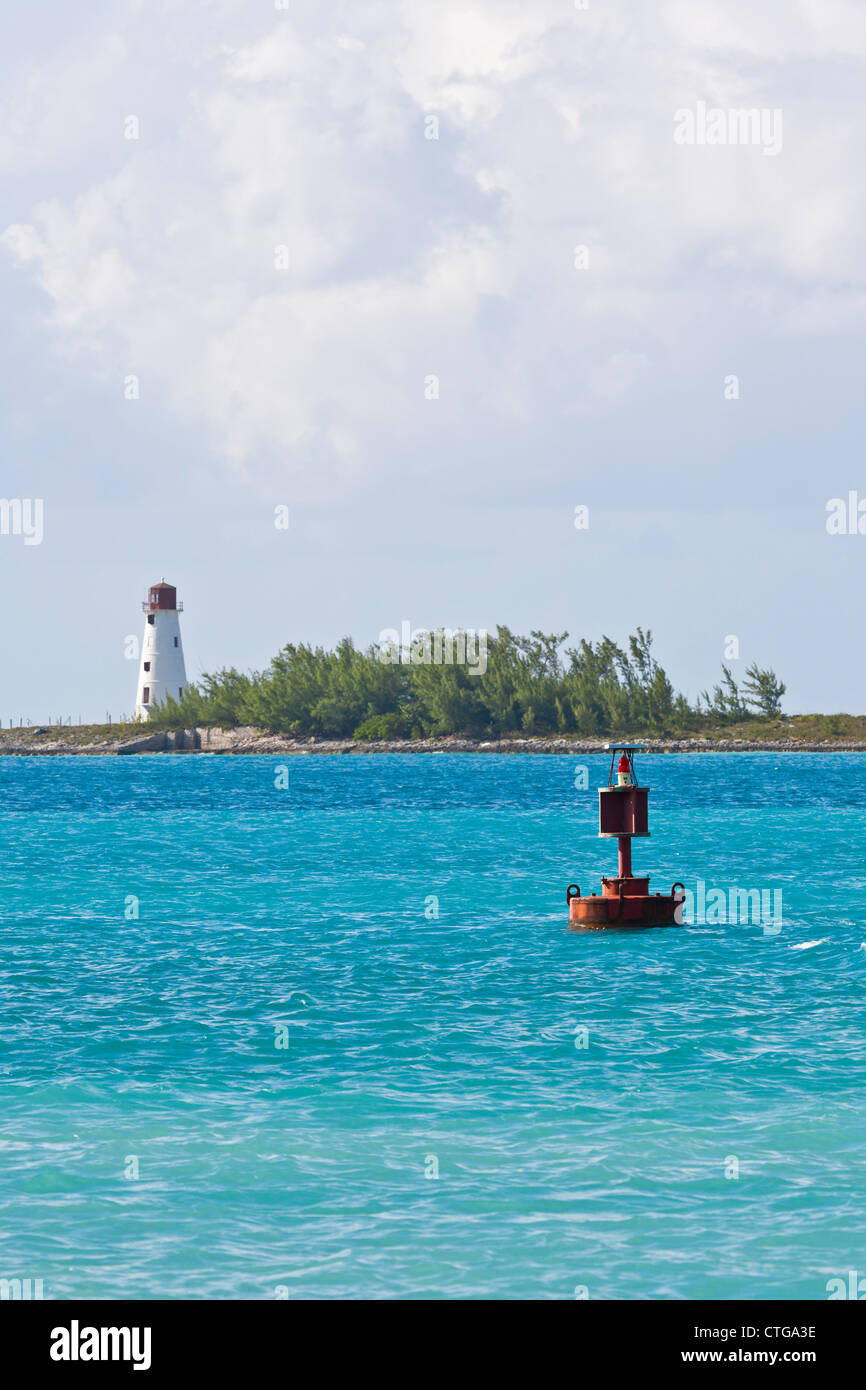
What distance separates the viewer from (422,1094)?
16.2 m

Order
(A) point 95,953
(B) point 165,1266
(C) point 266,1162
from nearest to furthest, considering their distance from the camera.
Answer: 1. (B) point 165,1266
2. (C) point 266,1162
3. (A) point 95,953

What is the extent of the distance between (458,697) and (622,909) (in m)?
155

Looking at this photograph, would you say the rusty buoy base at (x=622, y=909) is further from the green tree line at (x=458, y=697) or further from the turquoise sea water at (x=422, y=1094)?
the green tree line at (x=458, y=697)

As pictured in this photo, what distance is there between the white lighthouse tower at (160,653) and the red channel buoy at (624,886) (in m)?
126

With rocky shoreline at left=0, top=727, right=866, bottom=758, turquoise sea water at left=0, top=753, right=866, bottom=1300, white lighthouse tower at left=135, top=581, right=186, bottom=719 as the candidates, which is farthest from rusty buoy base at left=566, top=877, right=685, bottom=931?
rocky shoreline at left=0, top=727, right=866, bottom=758

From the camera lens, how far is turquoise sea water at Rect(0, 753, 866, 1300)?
37.4 ft

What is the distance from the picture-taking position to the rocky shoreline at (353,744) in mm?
178500

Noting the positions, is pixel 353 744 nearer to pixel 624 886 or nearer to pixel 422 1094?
pixel 624 886

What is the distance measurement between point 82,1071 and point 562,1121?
234 inches

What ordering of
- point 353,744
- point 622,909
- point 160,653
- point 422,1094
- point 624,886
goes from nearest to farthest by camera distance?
point 422,1094
point 622,909
point 624,886
point 160,653
point 353,744

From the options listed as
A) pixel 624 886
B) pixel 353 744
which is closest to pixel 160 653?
pixel 353 744

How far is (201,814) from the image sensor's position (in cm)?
7881
